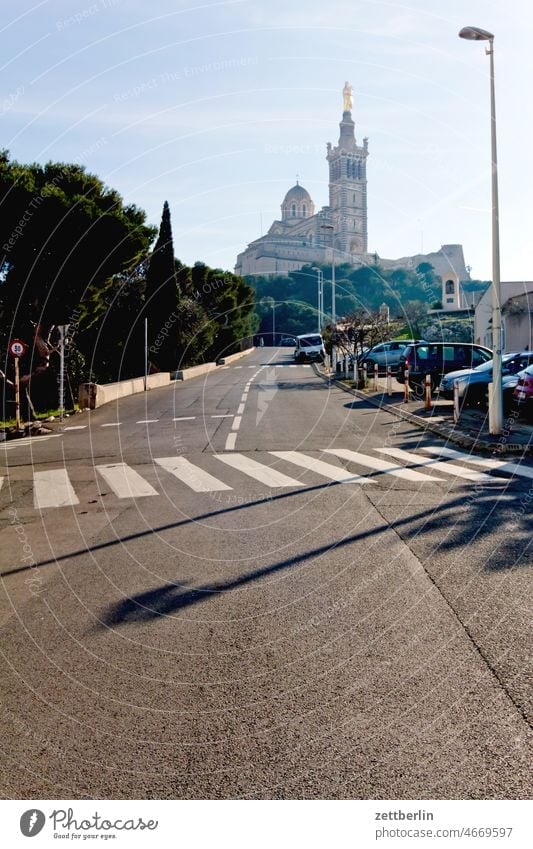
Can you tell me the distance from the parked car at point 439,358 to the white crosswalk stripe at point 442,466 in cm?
1326

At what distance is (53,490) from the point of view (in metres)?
11.6

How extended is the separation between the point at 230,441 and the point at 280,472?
184 inches

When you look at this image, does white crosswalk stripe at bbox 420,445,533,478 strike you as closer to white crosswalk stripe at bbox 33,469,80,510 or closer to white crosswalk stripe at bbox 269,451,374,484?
white crosswalk stripe at bbox 269,451,374,484

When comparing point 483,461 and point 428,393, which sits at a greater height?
point 428,393

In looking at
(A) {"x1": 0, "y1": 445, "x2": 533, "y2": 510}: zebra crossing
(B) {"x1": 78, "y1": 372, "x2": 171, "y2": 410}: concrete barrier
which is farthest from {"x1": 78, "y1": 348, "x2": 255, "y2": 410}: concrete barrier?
(A) {"x1": 0, "y1": 445, "x2": 533, "y2": 510}: zebra crossing

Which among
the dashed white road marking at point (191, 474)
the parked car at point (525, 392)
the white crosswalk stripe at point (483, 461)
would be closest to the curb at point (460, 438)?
the white crosswalk stripe at point (483, 461)

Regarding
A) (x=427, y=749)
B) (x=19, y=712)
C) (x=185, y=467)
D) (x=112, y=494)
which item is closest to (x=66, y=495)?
(x=112, y=494)

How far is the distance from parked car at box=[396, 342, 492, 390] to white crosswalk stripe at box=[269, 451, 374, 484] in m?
13.9

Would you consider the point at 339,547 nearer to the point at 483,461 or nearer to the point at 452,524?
the point at 452,524

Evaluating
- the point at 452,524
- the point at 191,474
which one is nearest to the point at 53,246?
the point at 191,474

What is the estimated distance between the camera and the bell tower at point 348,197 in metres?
120

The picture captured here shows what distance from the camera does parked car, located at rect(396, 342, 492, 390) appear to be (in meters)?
27.8

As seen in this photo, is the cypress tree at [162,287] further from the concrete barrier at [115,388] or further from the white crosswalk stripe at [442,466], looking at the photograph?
the white crosswalk stripe at [442,466]
